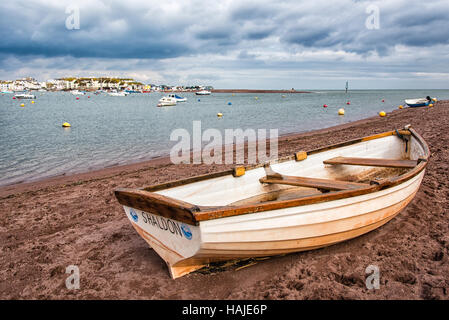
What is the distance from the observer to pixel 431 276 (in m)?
3.77

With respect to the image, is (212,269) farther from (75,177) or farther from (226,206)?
(75,177)

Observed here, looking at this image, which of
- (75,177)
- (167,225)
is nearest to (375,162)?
(167,225)

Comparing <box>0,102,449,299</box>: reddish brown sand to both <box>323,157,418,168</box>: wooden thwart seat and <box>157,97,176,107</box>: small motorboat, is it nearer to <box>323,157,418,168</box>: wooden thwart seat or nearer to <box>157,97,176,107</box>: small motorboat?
<box>323,157,418,168</box>: wooden thwart seat

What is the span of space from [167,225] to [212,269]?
97cm

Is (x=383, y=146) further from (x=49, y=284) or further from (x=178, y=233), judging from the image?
(x=49, y=284)

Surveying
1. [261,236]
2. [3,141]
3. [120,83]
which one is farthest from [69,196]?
[120,83]

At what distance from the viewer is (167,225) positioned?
3697 mm

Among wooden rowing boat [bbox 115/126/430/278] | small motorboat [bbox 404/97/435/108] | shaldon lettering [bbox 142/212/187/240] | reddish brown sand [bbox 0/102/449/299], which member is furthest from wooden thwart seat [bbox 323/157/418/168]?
small motorboat [bbox 404/97/435/108]

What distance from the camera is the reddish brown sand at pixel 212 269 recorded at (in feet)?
12.2

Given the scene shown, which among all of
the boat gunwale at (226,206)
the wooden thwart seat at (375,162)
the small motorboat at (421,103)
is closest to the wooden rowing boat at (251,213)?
the boat gunwale at (226,206)

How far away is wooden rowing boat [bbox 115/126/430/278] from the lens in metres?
3.47

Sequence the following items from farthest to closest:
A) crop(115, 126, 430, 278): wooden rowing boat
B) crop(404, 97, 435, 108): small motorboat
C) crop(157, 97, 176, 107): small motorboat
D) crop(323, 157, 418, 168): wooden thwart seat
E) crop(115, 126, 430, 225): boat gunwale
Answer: crop(157, 97, 176, 107): small motorboat, crop(404, 97, 435, 108): small motorboat, crop(323, 157, 418, 168): wooden thwart seat, crop(115, 126, 430, 278): wooden rowing boat, crop(115, 126, 430, 225): boat gunwale

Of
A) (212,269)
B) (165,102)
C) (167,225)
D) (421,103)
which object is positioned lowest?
(212,269)
